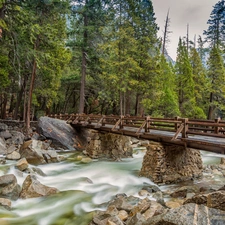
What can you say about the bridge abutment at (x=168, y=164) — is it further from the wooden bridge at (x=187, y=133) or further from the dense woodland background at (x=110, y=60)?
the dense woodland background at (x=110, y=60)

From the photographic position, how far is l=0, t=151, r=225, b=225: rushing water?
6.23m

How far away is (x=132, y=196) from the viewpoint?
7.20 metres

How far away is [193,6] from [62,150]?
37.9m

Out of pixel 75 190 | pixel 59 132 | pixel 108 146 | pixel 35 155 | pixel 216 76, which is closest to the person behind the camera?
pixel 75 190

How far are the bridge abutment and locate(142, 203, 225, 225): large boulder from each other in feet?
16.8

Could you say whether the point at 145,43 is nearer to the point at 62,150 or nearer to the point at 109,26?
the point at 109,26

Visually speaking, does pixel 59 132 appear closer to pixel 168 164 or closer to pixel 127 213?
Result: pixel 168 164

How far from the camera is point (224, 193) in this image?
4488 mm

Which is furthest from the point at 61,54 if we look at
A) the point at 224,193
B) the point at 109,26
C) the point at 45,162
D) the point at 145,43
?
the point at 224,193

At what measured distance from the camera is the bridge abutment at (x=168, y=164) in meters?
9.12

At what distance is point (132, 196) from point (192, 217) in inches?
147

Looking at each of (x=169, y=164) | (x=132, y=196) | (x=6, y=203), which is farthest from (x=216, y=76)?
(x=6, y=203)

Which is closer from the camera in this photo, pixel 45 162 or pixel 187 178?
pixel 187 178

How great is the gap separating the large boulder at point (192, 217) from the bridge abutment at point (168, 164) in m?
5.12
